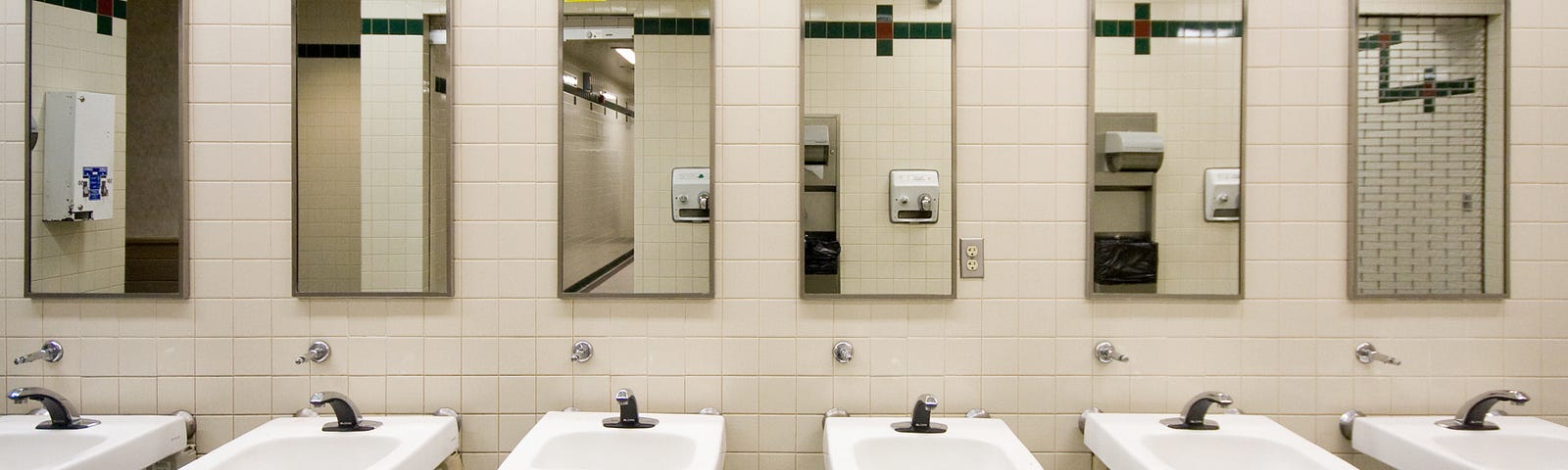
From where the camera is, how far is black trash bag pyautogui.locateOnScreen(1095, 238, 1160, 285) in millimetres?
2104

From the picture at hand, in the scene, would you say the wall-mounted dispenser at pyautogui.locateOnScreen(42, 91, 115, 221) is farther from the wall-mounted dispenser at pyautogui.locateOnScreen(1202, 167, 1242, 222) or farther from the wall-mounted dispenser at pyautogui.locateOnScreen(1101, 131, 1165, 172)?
the wall-mounted dispenser at pyautogui.locateOnScreen(1202, 167, 1242, 222)

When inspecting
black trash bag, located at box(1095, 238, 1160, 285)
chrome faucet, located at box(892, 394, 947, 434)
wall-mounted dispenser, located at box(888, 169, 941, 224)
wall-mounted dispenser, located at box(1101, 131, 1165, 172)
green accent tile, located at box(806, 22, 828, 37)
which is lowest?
chrome faucet, located at box(892, 394, 947, 434)

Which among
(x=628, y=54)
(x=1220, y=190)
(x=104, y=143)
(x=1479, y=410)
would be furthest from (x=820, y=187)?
(x=104, y=143)

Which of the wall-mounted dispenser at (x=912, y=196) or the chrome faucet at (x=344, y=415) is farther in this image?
the wall-mounted dispenser at (x=912, y=196)

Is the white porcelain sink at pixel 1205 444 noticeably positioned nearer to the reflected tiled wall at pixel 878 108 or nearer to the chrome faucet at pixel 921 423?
the chrome faucet at pixel 921 423

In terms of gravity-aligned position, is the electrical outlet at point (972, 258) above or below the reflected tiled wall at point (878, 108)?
below

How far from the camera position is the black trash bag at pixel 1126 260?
2.10 meters

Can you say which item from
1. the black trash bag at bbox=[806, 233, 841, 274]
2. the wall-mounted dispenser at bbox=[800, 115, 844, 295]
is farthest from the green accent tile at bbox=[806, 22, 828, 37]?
the black trash bag at bbox=[806, 233, 841, 274]

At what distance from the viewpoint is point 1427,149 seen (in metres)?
2.10

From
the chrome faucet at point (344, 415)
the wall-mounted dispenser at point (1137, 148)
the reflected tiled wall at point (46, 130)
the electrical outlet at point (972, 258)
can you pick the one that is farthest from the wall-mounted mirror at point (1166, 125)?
the reflected tiled wall at point (46, 130)

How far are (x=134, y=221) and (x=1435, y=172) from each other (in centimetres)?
322

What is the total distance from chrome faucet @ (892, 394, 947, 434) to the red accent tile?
1.03m

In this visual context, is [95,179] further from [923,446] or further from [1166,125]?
[1166,125]

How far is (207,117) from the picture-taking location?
2.10 meters
